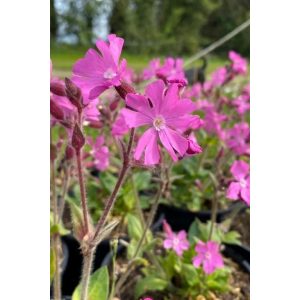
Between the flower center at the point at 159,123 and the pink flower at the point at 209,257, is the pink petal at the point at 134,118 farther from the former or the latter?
the pink flower at the point at 209,257

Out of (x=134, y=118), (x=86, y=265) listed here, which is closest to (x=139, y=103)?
(x=134, y=118)

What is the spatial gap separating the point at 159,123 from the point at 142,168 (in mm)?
699

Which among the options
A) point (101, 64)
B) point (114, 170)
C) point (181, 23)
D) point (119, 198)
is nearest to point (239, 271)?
point (119, 198)

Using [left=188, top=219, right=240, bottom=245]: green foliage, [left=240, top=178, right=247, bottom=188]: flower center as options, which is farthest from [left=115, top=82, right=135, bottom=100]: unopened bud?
[left=188, top=219, right=240, bottom=245]: green foliage

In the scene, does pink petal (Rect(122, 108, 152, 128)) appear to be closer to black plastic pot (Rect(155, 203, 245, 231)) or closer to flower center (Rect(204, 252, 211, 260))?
flower center (Rect(204, 252, 211, 260))

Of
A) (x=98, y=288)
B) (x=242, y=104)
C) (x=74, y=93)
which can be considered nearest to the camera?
(x=74, y=93)

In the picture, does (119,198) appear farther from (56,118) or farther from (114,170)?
(56,118)

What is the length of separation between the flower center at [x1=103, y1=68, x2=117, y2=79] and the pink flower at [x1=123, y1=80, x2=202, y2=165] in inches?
2.0

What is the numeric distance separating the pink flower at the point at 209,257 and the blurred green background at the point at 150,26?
7.59 meters

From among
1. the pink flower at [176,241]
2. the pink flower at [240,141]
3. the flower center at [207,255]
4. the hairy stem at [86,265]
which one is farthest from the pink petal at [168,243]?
the hairy stem at [86,265]

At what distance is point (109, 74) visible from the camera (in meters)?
0.59

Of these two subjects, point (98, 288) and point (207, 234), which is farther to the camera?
point (207, 234)

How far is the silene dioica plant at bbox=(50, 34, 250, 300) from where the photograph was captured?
583 mm

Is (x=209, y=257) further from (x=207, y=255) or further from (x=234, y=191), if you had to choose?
(x=234, y=191)
